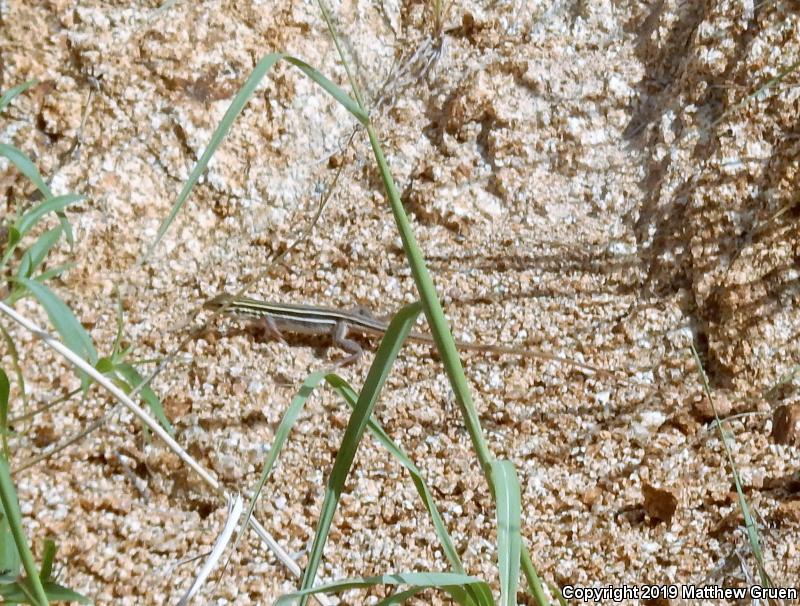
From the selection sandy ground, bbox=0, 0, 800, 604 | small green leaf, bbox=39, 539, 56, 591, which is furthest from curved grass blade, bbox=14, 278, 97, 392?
sandy ground, bbox=0, 0, 800, 604

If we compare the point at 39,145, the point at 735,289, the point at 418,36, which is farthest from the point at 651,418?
the point at 39,145

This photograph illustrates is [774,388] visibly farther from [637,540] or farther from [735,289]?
[637,540]

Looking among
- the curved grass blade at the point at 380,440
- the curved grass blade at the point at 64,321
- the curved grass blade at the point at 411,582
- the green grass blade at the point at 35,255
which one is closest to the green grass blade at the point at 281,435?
the curved grass blade at the point at 380,440

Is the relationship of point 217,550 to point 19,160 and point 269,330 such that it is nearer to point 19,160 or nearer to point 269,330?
point 19,160

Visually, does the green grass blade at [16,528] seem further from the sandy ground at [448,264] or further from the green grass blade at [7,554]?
the sandy ground at [448,264]

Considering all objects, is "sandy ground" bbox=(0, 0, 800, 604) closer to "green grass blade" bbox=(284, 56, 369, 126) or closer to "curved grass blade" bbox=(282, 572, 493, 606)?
"curved grass blade" bbox=(282, 572, 493, 606)

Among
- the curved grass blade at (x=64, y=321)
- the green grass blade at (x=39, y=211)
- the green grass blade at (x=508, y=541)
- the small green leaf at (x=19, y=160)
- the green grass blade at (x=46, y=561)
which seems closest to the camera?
the green grass blade at (x=508, y=541)
